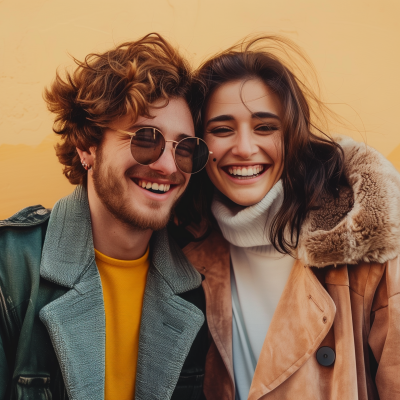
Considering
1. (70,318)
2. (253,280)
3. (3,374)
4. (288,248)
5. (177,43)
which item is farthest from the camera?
(177,43)

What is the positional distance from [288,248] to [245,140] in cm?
61

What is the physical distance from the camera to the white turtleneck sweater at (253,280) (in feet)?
6.72

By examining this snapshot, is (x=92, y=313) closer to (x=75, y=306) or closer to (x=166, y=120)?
(x=75, y=306)

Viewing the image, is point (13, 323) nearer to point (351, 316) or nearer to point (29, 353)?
point (29, 353)

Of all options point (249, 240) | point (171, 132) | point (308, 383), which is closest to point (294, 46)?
point (171, 132)

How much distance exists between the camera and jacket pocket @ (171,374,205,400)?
1.94 metres

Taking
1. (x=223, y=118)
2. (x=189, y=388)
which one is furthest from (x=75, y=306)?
(x=223, y=118)

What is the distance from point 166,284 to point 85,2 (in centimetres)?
176

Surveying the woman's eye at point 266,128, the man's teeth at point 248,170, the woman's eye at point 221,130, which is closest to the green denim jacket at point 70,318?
the man's teeth at point 248,170

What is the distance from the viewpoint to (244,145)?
1.97m

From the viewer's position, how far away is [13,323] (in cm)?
159

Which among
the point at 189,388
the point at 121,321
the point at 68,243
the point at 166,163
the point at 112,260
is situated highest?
the point at 166,163

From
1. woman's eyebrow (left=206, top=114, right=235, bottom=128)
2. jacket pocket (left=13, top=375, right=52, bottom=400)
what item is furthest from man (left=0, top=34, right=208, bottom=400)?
woman's eyebrow (left=206, top=114, right=235, bottom=128)

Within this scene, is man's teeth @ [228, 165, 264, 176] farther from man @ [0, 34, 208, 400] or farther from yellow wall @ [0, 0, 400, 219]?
yellow wall @ [0, 0, 400, 219]
